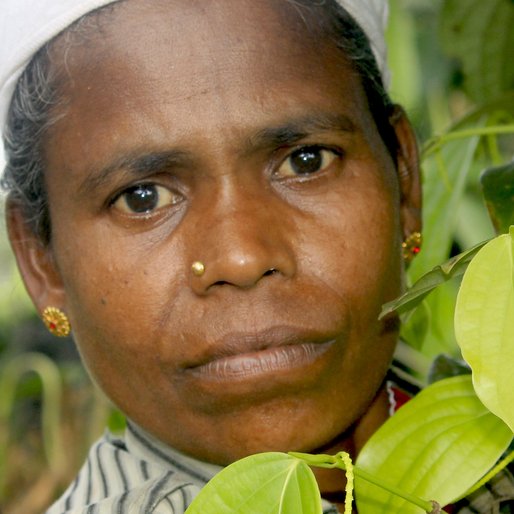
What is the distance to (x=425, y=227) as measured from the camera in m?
1.31

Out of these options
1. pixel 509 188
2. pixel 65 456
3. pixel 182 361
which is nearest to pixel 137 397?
pixel 182 361

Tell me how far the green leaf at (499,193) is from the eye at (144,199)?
0.92 feet

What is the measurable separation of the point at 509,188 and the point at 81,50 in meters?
0.40

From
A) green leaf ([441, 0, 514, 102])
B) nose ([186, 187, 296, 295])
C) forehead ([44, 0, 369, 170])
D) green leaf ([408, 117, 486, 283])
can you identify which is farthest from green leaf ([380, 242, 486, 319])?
green leaf ([441, 0, 514, 102])

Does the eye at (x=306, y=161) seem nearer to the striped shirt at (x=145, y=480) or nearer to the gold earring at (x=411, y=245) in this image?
the gold earring at (x=411, y=245)

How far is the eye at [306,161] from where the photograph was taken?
1031mm

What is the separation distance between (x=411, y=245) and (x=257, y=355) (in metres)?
0.27

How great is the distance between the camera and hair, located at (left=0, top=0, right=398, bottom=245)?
105 cm

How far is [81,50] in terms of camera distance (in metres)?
1.03

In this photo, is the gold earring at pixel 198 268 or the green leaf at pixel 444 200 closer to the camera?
the gold earring at pixel 198 268

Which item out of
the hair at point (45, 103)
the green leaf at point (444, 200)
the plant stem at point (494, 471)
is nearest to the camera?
the plant stem at point (494, 471)

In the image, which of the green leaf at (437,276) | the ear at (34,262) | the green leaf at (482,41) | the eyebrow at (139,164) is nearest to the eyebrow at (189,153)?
the eyebrow at (139,164)

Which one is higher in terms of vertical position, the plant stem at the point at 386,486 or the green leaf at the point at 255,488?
the green leaf at the point at 255,488

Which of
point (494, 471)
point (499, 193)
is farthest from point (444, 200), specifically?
point (494, 471)
